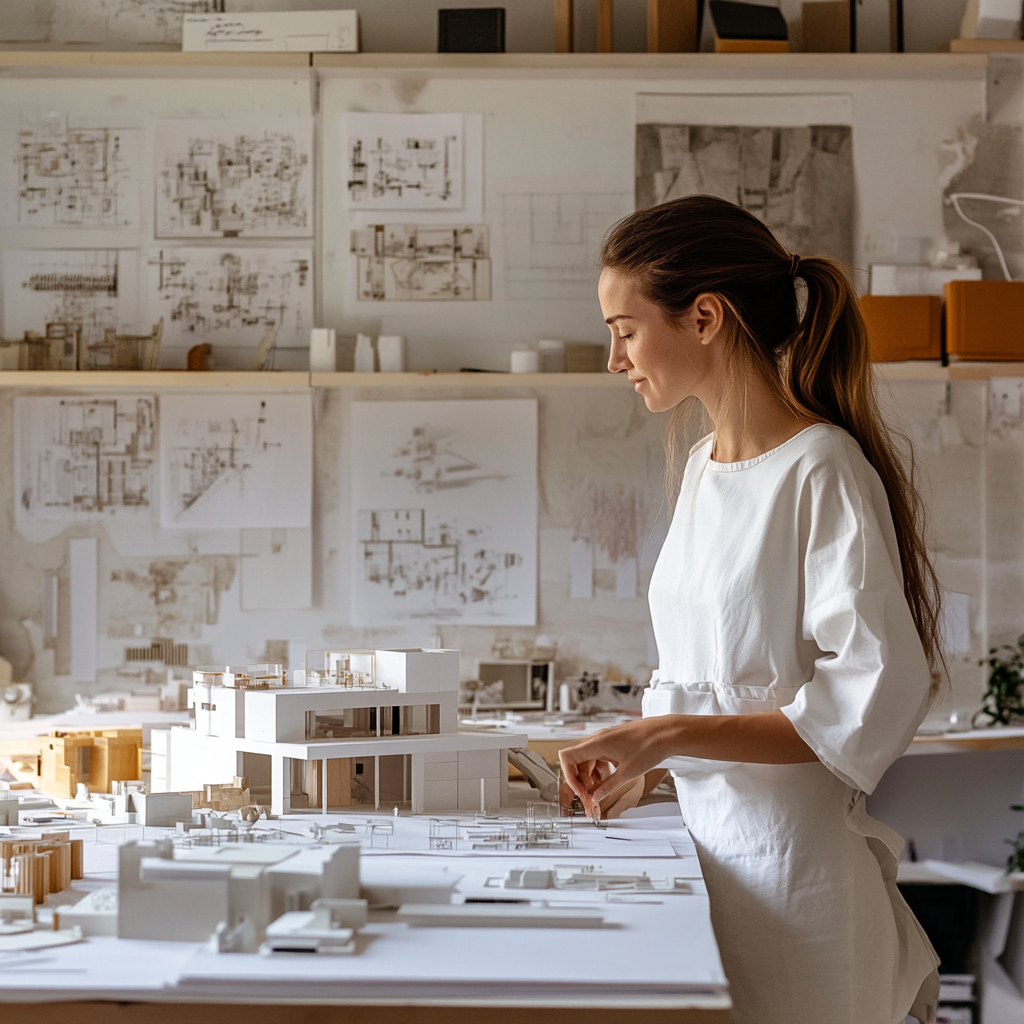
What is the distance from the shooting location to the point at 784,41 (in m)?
3.13

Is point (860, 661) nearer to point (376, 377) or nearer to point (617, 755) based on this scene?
point (617, 755)

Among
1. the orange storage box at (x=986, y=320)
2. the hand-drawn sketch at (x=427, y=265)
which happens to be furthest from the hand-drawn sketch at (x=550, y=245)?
the orange storage box at (x=986, y=320)

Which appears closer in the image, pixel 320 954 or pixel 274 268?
pixel 320 954

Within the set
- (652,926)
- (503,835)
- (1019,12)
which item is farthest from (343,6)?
(652,926)

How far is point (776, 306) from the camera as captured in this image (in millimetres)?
1245

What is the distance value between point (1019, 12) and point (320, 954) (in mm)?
3306

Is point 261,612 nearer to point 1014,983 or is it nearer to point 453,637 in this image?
point 453,637

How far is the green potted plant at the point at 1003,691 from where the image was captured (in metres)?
3.08

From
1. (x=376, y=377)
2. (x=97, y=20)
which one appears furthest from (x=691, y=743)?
(x=97, y=20)

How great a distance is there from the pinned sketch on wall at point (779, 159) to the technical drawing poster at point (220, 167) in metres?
1.00

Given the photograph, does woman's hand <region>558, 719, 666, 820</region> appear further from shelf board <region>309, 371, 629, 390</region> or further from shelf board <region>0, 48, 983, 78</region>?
shelf board <region>0, 48, 983, 78</region>

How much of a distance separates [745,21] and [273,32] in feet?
4.35

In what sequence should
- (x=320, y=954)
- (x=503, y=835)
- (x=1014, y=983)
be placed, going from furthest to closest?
(x=1014, y=983) < (x=503, y=835) < (x=320, y=954)

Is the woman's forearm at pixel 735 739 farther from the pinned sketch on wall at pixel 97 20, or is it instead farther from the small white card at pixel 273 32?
the pinned sketch on wall at pixel 97 20
